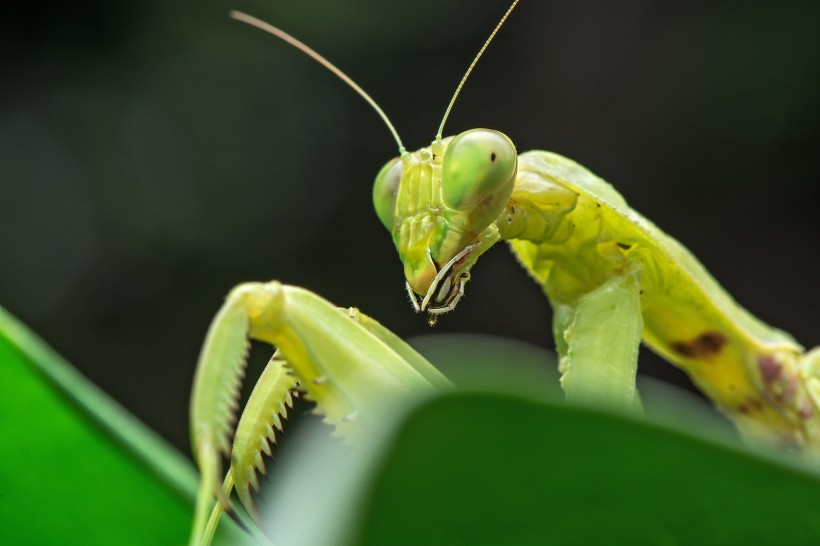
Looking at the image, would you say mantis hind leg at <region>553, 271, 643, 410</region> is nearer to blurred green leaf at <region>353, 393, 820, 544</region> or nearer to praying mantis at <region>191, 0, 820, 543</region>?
praying mantis at <region>191, 0, 820, 543</region>

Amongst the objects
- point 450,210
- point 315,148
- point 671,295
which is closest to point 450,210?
point 450,210

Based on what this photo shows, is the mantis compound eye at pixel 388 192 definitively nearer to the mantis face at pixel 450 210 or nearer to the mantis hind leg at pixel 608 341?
the mantis face at pixel 450 210

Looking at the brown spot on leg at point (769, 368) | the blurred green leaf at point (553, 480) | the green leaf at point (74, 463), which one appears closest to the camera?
the blurred green leaf at point (553, 480)

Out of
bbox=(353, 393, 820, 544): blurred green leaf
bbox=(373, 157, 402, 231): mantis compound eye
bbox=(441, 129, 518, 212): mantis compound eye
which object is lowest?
bbox=(373, 157, 402, 231): mantis compound eye

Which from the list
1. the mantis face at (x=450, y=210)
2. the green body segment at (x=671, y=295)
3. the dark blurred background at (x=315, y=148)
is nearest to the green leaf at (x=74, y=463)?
the mantis face at (x=450, y=210)

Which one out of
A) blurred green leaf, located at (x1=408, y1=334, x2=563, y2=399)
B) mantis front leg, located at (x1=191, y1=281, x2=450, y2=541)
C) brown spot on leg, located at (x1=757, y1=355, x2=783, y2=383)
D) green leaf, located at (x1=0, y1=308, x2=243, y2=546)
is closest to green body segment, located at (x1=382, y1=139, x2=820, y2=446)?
brown spot on leg, located at (x1=757, y1=355, x2=783, y2=383)

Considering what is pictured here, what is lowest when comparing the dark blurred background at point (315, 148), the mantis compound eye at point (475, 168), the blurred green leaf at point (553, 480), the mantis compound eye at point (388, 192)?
the dark blurred background at point (315, 148)
